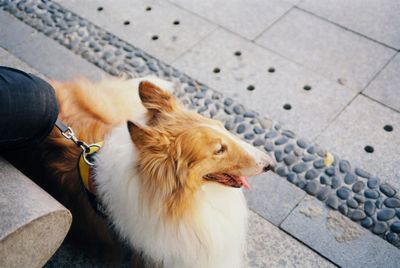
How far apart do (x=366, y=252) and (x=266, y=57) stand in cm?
195

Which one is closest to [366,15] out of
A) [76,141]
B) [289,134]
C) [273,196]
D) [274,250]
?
[289,134]

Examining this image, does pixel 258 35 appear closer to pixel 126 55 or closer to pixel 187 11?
pixel 187 11

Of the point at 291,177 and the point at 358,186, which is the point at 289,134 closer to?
the point at 291,177

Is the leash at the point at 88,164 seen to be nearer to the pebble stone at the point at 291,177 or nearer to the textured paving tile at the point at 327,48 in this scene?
the pebble stone at the point at 291,177

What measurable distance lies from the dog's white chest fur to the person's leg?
0.34 m

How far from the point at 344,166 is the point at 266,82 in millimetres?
1025

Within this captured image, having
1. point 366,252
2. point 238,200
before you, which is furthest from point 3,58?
point 366,252

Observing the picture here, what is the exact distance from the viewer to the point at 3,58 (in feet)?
13.7

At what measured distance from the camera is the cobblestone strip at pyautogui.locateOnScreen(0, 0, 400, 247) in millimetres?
3113

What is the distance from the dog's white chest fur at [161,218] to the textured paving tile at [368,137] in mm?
1303

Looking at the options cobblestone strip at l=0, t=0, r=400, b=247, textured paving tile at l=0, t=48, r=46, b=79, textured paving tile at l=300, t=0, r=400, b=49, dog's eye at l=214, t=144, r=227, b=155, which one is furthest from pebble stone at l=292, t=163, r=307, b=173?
textured paving tile at l=0, t=48, r=46, b=79

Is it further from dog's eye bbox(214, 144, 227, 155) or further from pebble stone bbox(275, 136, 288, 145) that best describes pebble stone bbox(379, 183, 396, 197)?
dog's eye bbox(214, 144, 227, 155)

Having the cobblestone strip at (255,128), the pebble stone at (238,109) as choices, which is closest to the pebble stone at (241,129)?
the cobblestone strip at (255,128)

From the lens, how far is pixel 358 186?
10.5ft
